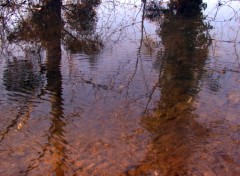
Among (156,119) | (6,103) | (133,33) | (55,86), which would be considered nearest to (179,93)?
(156,119)

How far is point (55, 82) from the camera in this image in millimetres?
6973

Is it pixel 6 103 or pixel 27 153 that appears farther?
pixel 6 103

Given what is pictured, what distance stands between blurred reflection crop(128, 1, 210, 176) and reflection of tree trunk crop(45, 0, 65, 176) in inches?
37.4

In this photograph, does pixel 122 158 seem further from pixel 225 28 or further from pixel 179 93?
pixel 225 28

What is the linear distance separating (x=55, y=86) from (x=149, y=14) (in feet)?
30.8

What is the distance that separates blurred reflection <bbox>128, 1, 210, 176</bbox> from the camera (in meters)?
4.41

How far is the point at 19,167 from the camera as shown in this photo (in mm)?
4246

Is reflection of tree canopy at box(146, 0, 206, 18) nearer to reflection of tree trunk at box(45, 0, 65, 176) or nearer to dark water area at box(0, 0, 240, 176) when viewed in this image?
dark water area at box(0, 0, 240, 176)

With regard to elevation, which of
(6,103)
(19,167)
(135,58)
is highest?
(135,58)

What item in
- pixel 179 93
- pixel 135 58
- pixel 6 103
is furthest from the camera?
pixel 135 58

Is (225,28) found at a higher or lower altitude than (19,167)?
higher

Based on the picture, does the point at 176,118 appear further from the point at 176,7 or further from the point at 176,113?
the point at 176,7

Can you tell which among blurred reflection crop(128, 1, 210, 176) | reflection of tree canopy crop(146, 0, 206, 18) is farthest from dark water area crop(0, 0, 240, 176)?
reflection of tree canopy crop(146, 0, 206, 18)

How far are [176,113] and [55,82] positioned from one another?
246 centimetres
